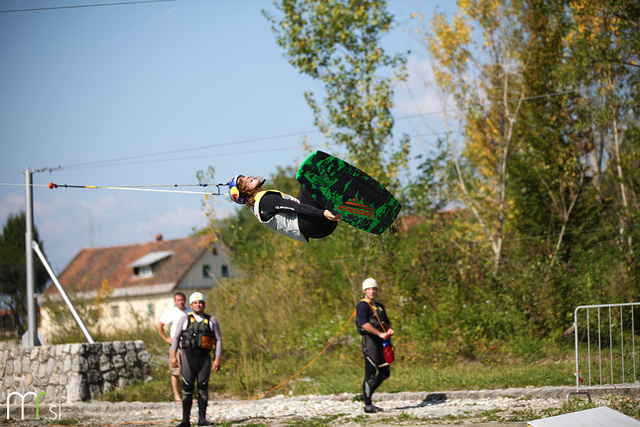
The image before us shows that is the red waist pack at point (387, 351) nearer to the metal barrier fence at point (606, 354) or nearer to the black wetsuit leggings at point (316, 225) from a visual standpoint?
the metal barrier fence at point (606, 354)

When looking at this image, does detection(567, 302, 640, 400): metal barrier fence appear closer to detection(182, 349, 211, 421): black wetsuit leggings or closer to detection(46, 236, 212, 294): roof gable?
detection(182, 349, 211, 421): black wetsuit leggings

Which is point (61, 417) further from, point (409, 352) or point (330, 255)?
point (330, 255)

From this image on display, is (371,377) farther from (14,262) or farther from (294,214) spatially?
(14,262)

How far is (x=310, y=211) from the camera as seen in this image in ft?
21.2

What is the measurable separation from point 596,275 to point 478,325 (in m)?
3.11

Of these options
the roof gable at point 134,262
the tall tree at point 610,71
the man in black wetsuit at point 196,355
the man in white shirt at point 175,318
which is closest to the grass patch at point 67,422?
the man in white shirt at point 175,318

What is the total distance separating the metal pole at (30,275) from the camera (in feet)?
42.7

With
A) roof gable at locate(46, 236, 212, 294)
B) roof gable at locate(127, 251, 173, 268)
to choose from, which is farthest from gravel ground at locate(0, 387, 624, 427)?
roof gable at locate(127, 251, 173, 268)

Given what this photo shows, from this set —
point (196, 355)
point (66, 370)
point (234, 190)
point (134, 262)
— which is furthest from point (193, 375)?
point (134, 262)

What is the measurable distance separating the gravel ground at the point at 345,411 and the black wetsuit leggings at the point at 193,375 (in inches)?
23.7

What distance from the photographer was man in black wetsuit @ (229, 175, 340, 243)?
649cm

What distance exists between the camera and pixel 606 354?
38.0 ft

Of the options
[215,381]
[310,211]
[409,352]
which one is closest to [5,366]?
[215,381]

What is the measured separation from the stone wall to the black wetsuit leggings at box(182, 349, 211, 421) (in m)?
4.31
